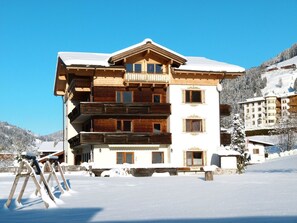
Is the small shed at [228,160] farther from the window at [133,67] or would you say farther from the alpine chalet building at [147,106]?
the window at [133,67]

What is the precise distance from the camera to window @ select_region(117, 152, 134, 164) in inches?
1423

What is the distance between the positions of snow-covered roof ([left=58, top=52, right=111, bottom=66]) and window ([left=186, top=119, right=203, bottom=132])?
8627mm

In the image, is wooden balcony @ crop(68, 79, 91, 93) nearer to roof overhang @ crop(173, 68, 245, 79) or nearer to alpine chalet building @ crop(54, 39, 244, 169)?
alpine chalet building @ crop(54, 39, 244, 169)

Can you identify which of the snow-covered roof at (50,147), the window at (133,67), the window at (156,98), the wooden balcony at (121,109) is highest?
the window at (133,67)

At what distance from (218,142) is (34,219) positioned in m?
30.3

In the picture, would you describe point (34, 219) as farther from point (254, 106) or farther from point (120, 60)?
point (254, 106)

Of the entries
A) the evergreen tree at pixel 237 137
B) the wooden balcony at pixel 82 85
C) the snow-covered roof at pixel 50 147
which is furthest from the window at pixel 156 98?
the snow-covered roof at pixel 50 147

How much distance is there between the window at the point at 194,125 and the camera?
37688 mm

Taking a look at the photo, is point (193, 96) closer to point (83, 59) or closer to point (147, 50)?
point (147, 50)

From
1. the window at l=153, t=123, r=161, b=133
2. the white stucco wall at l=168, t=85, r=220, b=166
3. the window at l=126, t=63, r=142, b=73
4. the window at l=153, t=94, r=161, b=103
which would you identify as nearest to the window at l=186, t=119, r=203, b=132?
the white stucco wall at l=168, t=85, r=220, b=166

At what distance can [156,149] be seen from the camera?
37094 mm

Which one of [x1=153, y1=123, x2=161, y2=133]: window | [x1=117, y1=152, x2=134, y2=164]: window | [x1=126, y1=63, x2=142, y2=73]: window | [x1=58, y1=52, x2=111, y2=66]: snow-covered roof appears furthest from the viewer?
[x1=153, y1=123, x2=161, y2=133]: window

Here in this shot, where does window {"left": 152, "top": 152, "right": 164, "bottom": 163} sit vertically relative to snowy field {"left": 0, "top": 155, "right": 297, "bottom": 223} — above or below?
above

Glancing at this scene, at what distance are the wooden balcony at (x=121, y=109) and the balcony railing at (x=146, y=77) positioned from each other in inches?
76.4
